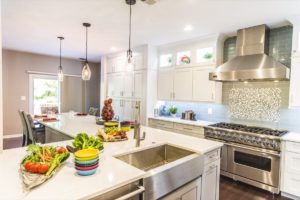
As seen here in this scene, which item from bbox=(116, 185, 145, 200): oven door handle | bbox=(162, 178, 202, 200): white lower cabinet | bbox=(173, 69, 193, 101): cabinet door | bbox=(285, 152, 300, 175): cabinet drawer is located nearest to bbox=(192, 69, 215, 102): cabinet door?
bbox=(173, 69, 193, 101): cabinet door

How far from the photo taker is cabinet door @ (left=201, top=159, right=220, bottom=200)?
6.22 feet

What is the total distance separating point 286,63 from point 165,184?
9.90ft

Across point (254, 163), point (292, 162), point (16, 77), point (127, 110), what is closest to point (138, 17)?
point (127, 110)

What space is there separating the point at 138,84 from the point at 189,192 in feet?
11.4

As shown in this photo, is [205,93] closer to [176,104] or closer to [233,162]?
[176,104]

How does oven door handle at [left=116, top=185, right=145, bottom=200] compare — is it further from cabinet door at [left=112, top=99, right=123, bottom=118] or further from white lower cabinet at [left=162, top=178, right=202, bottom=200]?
cabinet door at [left=112, top=99, right=123, bottom=118]

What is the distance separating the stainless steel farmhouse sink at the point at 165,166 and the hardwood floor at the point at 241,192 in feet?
4.18

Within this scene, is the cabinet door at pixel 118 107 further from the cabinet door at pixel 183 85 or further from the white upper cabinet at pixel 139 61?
the cabinet door at pixel 183 85

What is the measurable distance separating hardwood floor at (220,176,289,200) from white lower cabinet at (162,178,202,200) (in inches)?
45.2

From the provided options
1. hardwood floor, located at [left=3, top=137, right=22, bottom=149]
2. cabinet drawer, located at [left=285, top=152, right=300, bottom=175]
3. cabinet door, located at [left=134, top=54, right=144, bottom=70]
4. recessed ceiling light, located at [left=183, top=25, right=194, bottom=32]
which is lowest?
hardwood floor, located at [left=3, top=137, right=22, bottom=149]

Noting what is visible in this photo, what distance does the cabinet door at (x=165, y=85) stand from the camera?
4477 mm

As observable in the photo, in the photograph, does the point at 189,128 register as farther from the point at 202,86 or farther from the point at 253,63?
the point at 253,63

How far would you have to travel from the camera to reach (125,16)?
2910mm

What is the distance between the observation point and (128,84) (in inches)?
205
